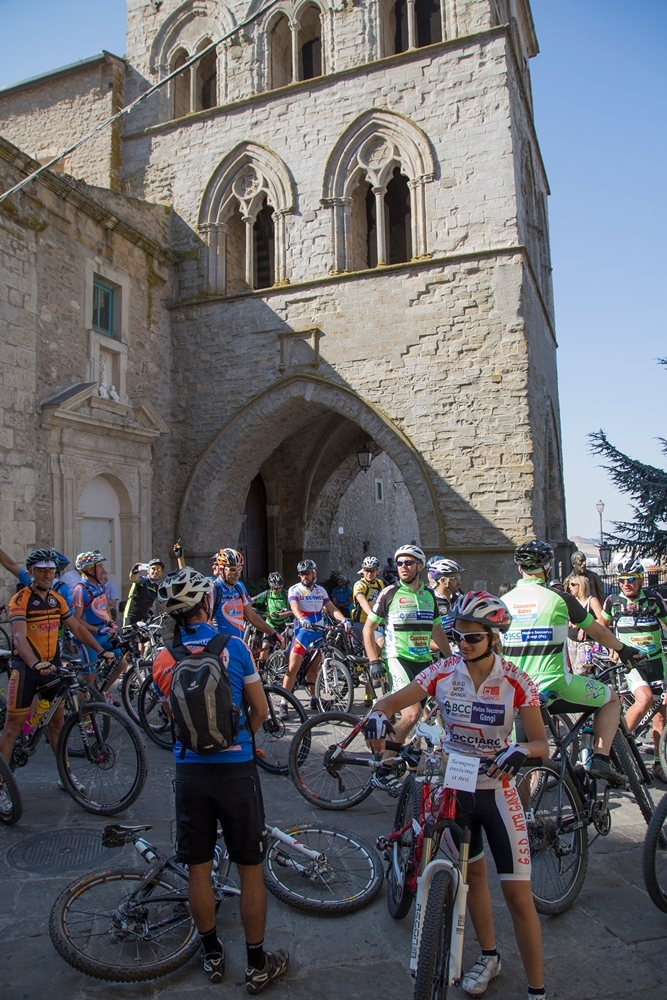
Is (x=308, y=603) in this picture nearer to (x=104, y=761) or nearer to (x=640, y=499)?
(x=104, y=761)

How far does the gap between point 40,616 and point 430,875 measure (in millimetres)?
3488

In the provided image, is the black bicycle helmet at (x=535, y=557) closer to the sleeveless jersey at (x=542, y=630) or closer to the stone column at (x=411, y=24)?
the sleeveless jersey at (x=542, y=630)

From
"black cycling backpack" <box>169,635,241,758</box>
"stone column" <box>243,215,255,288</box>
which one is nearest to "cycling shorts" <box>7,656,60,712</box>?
"black cycling backpack" <box>169,635,241,758</box>

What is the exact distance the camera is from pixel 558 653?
387 cm

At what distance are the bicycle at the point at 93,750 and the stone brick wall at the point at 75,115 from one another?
1346 cm

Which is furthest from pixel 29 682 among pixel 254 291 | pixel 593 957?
pixel 254 291

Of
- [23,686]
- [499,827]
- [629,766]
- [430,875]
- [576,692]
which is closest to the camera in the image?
[430,875]

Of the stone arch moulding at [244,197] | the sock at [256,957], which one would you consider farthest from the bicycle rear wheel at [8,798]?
the stone arch moulding at [244,197]

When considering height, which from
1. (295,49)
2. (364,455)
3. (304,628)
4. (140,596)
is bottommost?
(304,628)

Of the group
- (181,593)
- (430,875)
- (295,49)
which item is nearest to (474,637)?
(430,875)

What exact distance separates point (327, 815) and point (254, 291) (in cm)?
1100

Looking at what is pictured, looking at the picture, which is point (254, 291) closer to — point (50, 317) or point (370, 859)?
point (50, 317)

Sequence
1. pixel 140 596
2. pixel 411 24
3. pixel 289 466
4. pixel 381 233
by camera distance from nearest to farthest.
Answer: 1. pixel 140 596
2. pixel 381 233
3. pixel 411 24
4. pixel 289 466

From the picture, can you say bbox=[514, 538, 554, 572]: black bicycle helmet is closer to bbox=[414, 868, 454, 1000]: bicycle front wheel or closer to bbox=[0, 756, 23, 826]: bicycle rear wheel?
bbox=[414, 868, 454, 1000]: bicycle front wheel
